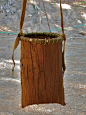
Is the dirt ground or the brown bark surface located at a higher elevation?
the brown bark surface

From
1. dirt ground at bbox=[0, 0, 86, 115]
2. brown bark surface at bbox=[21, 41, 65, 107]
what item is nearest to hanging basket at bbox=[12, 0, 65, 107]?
brown bark surface at bbox=[21, 41, 65, 107]

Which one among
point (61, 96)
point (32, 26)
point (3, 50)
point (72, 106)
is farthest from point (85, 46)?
point (61, 96)

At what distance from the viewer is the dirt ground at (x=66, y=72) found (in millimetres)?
2266

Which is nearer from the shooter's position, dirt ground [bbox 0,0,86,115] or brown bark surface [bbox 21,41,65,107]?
brown bark surface [bbox 21,41,65,107]

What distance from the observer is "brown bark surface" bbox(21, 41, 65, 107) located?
1.48 m

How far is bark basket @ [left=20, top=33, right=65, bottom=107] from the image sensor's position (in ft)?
4.82

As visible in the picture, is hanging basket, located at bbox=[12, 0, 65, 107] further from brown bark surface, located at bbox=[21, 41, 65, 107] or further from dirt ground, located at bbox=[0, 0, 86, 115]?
→ dirt ground, located at bbox=[0, 0, 86, 115]

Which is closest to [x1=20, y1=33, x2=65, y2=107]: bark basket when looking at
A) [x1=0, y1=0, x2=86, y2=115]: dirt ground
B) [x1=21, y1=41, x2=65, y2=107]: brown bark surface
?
[x1=21, y1=41, x2=65, y2=107]: brown bark surface

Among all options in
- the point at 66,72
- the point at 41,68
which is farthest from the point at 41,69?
the point at 66,72

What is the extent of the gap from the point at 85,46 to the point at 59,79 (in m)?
4.27

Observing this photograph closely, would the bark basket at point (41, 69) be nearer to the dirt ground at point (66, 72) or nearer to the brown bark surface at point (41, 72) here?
the brown bark surface at point (41, 72)

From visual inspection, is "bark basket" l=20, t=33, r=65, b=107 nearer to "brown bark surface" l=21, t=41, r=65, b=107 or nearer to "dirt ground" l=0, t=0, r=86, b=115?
"brown bark surface" l=21, t=41, r=65, b=107

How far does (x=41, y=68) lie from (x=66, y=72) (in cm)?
207

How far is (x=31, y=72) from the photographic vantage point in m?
1.52
